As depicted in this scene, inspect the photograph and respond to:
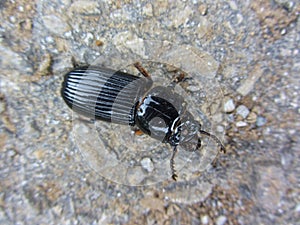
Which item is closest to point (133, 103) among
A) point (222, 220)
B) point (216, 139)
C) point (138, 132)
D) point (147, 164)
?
point (138, 132)

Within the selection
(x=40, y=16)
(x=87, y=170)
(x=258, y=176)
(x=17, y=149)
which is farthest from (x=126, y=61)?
(x=258, y=176)

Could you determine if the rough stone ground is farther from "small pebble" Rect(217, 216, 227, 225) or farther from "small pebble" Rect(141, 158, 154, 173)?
"small pebble" Rect(141, 158, 154, 173)

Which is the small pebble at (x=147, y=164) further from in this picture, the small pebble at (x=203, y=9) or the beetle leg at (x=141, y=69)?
the small pebble at (x=203, y=9)

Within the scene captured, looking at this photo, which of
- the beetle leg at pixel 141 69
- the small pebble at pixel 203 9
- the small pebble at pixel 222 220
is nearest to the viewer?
the small pebble at pixel 222 220

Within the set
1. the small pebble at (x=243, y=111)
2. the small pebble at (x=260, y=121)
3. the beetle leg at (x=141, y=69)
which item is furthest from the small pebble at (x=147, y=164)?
the small pebble at (x=260, y=121)

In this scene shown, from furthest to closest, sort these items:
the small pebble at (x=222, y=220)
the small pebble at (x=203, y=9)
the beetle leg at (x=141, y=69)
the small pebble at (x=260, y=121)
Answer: the beetle leg at (x=141, y=69), the small pebble at (x=203, y=9), the small pebble at (x=260, y=121), the small pebble at (x=222, y=220)

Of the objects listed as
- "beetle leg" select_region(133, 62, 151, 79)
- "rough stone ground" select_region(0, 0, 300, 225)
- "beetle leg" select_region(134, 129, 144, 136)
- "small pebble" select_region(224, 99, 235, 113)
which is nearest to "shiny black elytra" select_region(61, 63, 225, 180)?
"beetle leg" select_region(133, 62, 151, 79)
